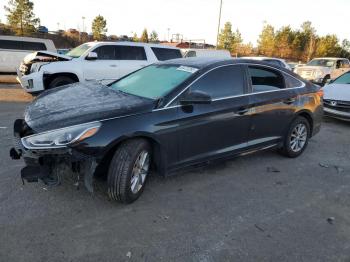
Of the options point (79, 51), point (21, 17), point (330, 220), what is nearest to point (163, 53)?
point (79, 51)

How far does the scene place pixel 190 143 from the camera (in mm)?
3992

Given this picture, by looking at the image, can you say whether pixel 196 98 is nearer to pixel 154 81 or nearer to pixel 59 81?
pixel 154 81

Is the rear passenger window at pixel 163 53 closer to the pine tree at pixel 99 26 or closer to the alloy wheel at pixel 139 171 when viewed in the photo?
the alloy wheel at pixel 139 171

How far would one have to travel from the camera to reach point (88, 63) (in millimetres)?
9430

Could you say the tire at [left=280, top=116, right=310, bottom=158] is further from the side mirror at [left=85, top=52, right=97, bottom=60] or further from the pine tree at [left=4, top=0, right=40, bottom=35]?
the pine tree at [left=4, top=0, right=40, bottom=35]

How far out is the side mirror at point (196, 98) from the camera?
381 centimetres

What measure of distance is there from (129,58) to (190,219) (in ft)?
25.2

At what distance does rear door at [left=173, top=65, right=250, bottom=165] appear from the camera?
3.95m

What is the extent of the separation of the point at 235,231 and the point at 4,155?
A: 3506 millimetres

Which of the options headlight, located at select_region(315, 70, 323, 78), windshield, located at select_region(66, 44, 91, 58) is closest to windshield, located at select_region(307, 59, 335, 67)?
headlight, located at select_region(315, 70, 323, 78)

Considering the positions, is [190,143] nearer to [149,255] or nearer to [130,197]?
[130,197]

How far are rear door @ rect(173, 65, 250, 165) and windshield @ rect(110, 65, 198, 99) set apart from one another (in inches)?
9.0

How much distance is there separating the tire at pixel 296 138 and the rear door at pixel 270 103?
0.51ft

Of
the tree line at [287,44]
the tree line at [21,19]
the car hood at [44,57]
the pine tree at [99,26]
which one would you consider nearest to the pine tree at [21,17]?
the tree line at [21,19]
